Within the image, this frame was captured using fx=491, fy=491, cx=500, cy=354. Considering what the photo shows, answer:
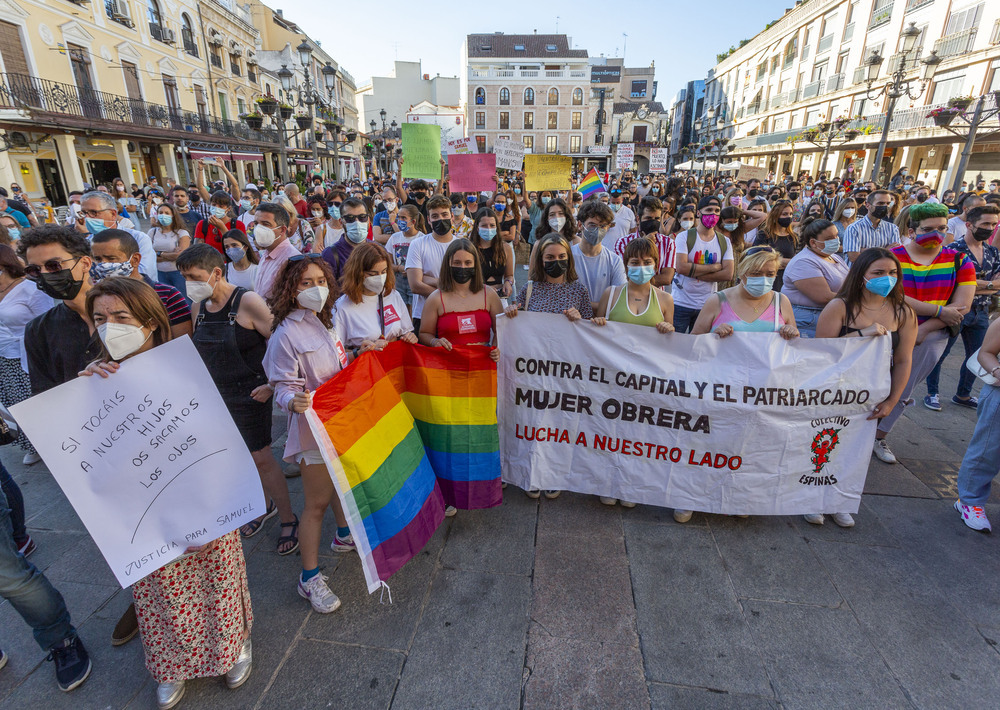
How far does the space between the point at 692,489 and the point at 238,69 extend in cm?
3914

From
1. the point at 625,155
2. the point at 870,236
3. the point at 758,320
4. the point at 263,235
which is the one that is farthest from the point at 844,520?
the point at 625,155

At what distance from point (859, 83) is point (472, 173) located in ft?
112

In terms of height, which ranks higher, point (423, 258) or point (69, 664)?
point (423, 258)

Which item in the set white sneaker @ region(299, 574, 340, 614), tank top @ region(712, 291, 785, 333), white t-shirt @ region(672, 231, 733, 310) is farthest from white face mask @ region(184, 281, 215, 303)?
white t-shirt @ region(672, 231, 733, 310)

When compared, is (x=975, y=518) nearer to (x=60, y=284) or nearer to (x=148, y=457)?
(x=148, y=457)

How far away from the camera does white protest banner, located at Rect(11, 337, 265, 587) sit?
173 centimetres

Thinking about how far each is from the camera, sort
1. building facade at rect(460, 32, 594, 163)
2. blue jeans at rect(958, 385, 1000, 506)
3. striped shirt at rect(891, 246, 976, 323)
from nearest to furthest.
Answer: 1. blue jeans at rect(958, 385, 1000, 506)
2. striped shirt at rect(891, 246, 976, 323)
3. building facade at rect(460, 32, 594, 163)

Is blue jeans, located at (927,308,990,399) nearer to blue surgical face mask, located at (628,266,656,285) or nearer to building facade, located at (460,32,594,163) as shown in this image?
blue surgical face mask, located at (628,266,656,285)

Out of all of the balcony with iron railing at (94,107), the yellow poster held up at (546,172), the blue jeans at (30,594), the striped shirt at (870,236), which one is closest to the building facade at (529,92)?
the balcony with iron railing at (94,107)

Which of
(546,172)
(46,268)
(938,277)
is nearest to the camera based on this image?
(46,268)

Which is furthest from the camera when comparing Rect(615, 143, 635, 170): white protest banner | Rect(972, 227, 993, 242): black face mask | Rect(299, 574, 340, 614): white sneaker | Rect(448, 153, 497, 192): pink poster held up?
Rect(615, 143, 635, 170): white protest banner

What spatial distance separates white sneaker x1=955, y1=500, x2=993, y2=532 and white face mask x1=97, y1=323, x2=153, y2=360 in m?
4.64

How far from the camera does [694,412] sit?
119 inches

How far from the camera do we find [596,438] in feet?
10.5
